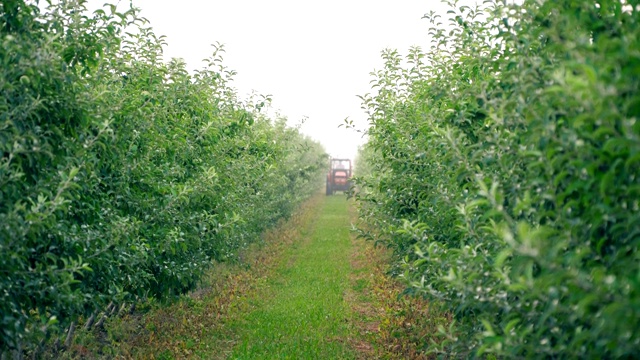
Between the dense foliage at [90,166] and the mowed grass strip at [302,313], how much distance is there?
1533mm

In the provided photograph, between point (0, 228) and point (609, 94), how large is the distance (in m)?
3.39

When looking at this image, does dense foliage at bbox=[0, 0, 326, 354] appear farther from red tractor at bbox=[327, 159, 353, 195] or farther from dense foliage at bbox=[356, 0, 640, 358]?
red tractor at bbox=[327, 159, 353, 195]

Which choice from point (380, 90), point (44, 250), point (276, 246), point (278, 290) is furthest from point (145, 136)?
point (276, 246)

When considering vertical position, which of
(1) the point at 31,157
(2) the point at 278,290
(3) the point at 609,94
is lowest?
(2) the point at 278,290

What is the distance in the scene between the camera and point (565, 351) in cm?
306

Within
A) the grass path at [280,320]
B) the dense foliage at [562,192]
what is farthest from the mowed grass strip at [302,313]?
the dense foliage at [562,192]

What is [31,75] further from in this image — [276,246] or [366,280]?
[276,246]

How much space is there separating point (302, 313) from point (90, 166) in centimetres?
679

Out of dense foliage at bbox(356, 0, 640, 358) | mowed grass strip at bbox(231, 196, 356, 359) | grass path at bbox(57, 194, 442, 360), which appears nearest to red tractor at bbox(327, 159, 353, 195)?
mowed grass strip at bbox(231, 196, 356, 359)

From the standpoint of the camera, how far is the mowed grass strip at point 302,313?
8.81 meters

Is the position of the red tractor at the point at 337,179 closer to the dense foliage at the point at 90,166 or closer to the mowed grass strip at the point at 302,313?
the mowed grass strip at the point at 302,313

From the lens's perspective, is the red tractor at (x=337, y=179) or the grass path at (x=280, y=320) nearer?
the grass path at (x=280, y=320)

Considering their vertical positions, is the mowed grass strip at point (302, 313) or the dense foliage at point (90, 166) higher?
the dense foliage at point (90, 166)

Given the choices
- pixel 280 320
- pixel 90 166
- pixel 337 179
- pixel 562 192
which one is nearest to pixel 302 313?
pixel 280 320
